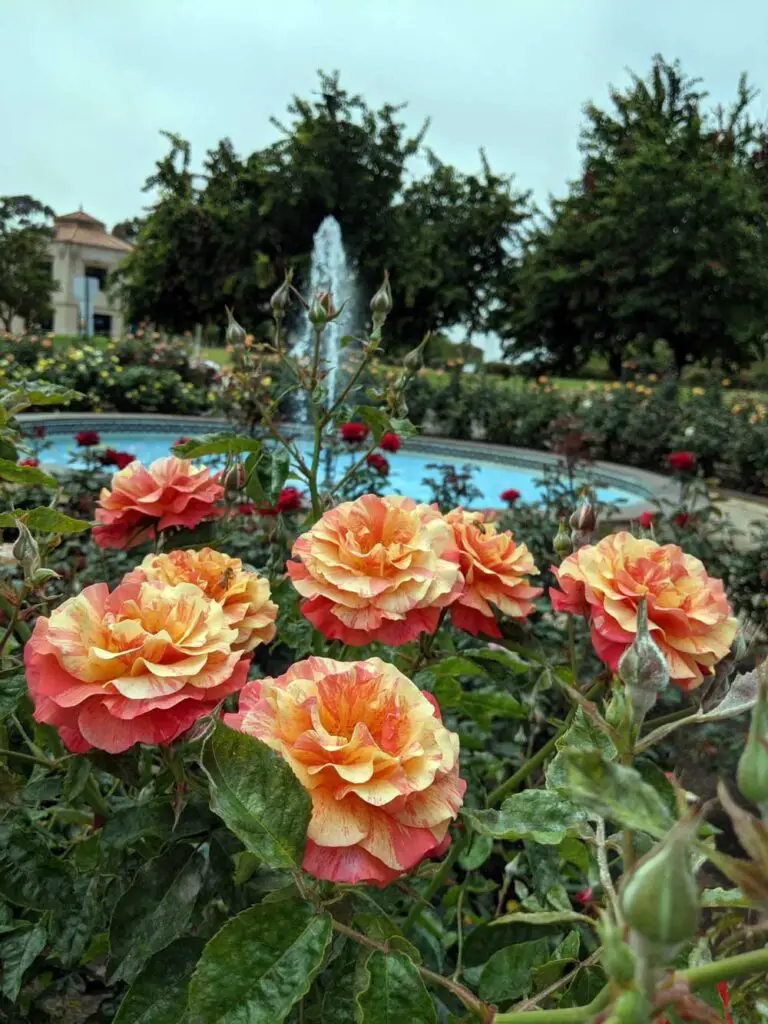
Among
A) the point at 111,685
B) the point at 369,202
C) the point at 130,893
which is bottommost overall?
the point at 130,893

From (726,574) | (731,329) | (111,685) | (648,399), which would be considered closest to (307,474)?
(111,685)

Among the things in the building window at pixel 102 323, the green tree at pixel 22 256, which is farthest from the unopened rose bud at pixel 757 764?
the building window at pixel 102 323

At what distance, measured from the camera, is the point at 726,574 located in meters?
2.44

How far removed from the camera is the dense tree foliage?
18.5 m

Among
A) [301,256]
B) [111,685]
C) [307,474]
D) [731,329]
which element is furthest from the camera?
[301,256]

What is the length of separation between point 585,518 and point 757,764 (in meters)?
0.59

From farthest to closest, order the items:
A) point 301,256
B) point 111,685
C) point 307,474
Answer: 1. point 301,256
2. point 307,474
3. point 111,685

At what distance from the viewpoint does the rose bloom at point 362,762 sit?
45 centimetres

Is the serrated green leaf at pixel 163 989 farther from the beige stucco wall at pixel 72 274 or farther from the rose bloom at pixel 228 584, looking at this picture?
the beige stucco wall at pixel 72 274

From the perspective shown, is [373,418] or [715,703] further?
[373,418]

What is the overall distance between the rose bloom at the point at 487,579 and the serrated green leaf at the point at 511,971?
0.27 m

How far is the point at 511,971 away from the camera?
0.66 meters

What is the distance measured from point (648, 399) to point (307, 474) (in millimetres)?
8446

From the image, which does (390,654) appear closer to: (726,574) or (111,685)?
(111,685)
